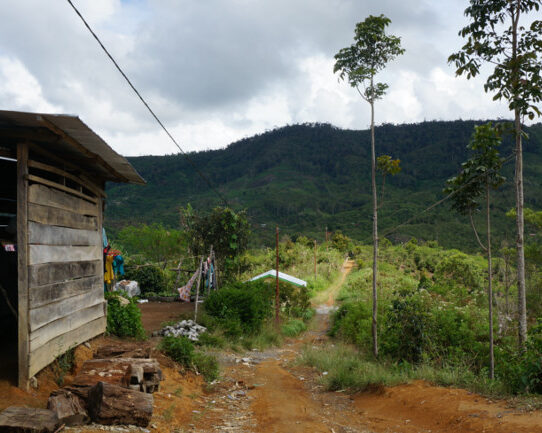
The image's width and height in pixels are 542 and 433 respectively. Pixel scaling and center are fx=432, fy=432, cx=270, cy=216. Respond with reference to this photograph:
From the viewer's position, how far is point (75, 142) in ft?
19.7

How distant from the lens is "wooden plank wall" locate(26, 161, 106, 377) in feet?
18.3

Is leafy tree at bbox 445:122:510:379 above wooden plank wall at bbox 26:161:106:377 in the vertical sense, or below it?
above

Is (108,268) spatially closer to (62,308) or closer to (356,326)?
(62,308)

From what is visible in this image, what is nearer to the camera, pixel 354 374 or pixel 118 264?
pixel 354 374

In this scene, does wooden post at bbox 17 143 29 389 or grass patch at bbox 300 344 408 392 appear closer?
wooden post at bbox 17 143 29 389

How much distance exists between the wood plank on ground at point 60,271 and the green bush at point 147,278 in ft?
49.5

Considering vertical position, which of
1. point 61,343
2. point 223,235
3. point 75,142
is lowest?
point 61,343

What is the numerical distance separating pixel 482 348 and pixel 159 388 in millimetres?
7258

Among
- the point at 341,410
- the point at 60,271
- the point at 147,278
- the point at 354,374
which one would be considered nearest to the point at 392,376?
the point at 354,374

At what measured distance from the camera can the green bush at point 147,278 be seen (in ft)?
74.7

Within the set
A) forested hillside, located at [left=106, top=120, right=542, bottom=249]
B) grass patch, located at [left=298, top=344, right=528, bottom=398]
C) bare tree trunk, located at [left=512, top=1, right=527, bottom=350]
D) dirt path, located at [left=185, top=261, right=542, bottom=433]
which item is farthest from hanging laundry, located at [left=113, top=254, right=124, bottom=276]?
forested hillside, located at [left=106, top=120, right=542, bottom=249]

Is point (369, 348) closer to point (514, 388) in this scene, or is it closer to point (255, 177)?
point (514, 388)

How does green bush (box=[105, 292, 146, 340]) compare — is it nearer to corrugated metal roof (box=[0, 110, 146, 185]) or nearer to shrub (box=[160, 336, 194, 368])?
shrub (box=[160, 336, 194, 368])

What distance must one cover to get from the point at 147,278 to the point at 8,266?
1473cm
